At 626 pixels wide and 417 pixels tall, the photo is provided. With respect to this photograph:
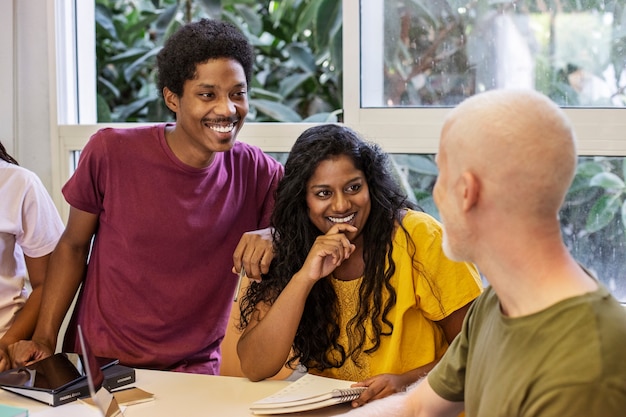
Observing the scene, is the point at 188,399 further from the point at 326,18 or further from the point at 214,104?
the point at 326,18

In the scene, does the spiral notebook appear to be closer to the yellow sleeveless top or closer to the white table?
the white table

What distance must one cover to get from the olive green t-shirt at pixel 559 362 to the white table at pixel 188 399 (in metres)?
0.63

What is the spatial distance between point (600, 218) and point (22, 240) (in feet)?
5.72

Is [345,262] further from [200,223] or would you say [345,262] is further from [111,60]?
[111,60]

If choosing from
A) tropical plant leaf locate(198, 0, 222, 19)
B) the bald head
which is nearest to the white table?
the bald head

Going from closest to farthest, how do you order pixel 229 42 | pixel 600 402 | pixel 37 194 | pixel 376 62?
pixel 600 402 → pixel 229 42 → pixel 37 194 → pixel 376 62

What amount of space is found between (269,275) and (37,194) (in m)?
0.74

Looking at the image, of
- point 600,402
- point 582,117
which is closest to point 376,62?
point 582,117

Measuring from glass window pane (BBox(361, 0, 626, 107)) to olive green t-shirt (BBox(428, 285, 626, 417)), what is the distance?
62.1 inches

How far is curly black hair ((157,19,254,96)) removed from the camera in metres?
2.16

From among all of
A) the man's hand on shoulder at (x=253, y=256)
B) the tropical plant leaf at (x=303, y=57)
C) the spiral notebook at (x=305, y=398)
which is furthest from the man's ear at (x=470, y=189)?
the tropical plant leaf at (x=303, y=57)

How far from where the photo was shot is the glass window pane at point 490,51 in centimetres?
258

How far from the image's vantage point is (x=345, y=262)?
6.86 feet

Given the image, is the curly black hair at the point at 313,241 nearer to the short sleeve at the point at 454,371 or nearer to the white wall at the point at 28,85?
the short sleeve at the point at 454,371
